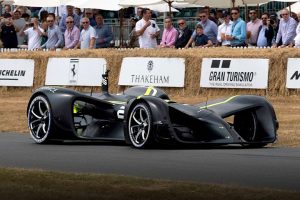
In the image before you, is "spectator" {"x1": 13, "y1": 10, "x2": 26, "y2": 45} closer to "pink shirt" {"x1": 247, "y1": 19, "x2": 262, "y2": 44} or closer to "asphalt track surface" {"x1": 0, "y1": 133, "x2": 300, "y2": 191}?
"pink shirt" {"x1": 247, "y1": 19, "x2": 262, "y2": 44}

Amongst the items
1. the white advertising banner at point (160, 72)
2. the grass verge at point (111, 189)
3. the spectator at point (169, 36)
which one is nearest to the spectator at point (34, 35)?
the spectator at point (169, 36)

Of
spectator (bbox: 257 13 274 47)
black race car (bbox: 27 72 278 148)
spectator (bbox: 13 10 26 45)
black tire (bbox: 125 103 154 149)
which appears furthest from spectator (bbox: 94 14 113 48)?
black tire (bbox: 125 103 154 149)

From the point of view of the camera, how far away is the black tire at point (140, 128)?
1330 centimetres

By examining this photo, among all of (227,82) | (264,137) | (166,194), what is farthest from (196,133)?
(227,82)

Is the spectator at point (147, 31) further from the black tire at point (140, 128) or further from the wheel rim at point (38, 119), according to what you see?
the black tire at point (140, 128)

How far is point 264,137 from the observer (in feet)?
45.9

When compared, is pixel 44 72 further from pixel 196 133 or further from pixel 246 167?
pixel 246 167

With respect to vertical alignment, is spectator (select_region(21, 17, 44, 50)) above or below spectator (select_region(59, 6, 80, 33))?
below

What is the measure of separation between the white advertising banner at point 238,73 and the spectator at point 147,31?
2922 mm

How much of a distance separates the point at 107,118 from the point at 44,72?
12699mm

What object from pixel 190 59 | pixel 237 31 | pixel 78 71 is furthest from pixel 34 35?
pixel 237 31

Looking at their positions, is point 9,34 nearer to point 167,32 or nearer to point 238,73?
point 167,32

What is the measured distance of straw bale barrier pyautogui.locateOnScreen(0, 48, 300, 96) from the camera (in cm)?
2198

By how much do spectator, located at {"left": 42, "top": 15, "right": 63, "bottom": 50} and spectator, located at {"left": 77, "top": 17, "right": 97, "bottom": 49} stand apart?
2.92ft
